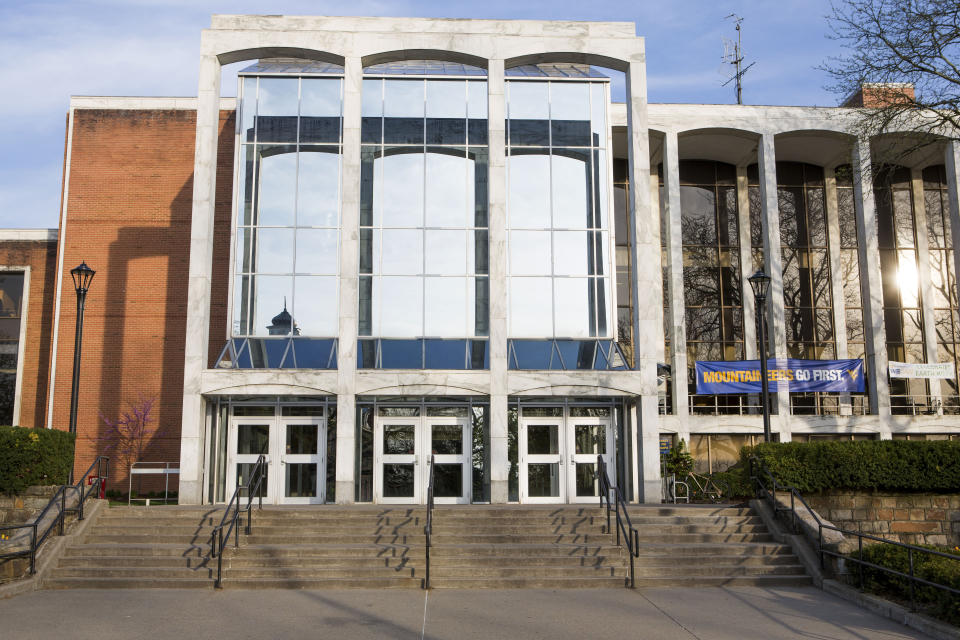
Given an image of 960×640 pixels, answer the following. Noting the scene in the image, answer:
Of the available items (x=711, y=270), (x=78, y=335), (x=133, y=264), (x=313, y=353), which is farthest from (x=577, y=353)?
(x=133, y=264)

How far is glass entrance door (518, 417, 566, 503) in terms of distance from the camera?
19703 mm

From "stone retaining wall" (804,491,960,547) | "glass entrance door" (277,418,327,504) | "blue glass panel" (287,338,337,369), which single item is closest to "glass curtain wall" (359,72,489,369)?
"blue glass panel" (287,338,337,369)

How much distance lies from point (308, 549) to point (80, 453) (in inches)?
569

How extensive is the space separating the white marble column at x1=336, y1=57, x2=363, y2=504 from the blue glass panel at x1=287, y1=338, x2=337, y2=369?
331 millimetres

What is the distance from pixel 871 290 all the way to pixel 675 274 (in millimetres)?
7072

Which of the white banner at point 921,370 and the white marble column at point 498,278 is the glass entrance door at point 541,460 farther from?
the white banner at point 921,370

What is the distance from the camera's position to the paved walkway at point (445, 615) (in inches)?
381

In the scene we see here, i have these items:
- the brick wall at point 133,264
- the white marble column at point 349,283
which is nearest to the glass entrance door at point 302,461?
the white marble column at point 349,283

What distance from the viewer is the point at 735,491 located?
16.7m

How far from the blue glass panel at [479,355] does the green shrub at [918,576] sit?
9.47 meters

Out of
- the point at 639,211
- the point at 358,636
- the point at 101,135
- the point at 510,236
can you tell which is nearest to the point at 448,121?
the point at 510,236

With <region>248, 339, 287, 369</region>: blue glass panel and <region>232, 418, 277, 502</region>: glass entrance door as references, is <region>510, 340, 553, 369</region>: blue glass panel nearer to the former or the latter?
<region>248, 339, 287, 369</region>: blue glass panel

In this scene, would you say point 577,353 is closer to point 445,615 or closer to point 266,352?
point 266,352

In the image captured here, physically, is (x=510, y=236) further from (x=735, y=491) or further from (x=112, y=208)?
Result: (x=112, y=208)
